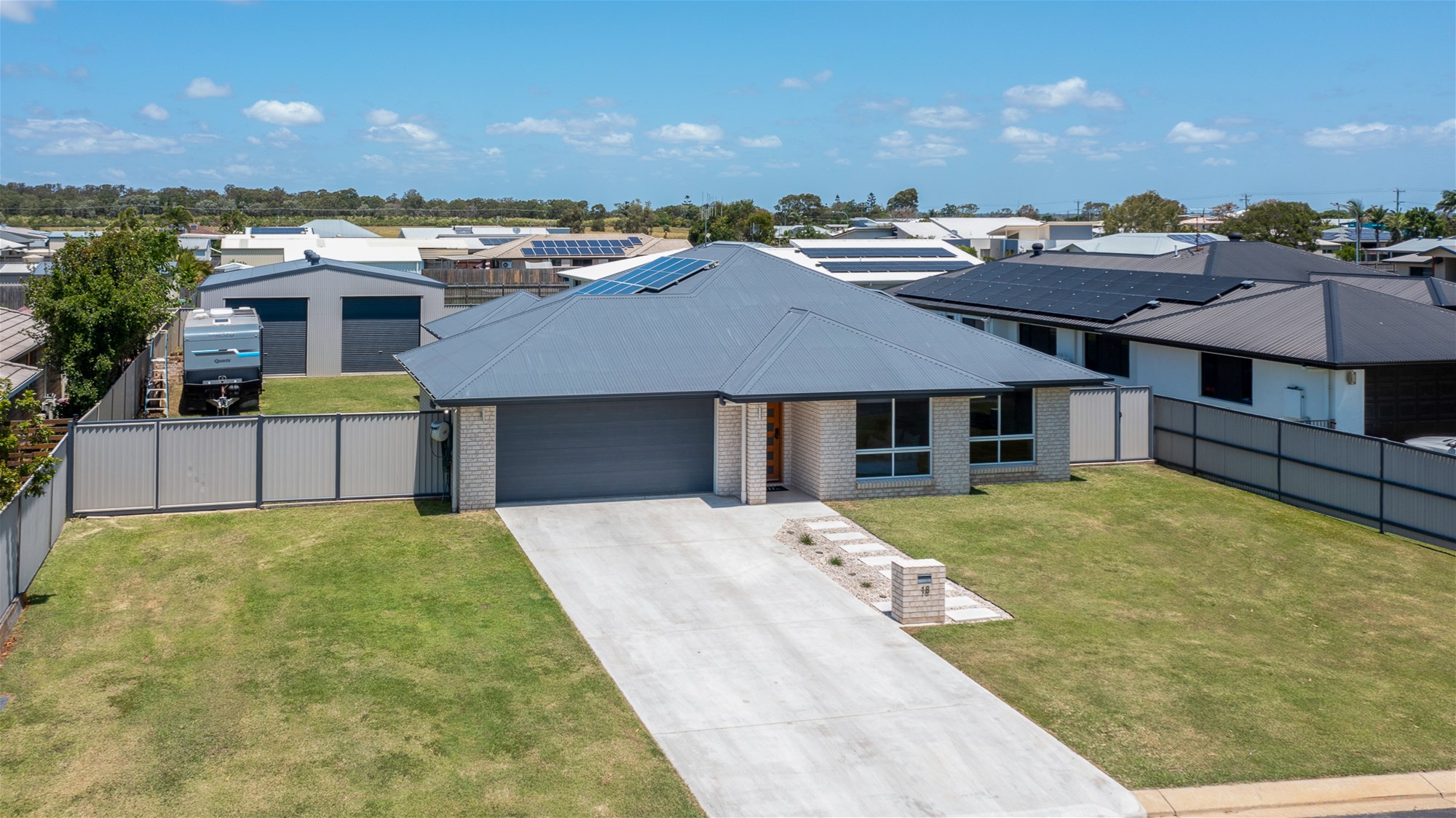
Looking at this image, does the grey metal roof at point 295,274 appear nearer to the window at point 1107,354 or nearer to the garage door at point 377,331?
the garage door at point 377,331

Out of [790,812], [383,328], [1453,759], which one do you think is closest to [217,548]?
[790,812]

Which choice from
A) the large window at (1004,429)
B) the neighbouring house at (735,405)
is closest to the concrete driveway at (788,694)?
the neighbouring house at (735,405)

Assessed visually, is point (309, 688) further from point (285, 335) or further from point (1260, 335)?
point (285, 335)

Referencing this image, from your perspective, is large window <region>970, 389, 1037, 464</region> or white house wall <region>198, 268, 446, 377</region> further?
white house wall <region>198, 268, 446, 377</region>

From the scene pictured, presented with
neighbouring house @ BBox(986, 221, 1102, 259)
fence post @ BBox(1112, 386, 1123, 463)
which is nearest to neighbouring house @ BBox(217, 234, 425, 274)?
fence post @ BBox(1112, 386, 1123, 463)

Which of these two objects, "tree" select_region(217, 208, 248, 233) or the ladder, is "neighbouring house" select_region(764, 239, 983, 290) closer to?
the ladder

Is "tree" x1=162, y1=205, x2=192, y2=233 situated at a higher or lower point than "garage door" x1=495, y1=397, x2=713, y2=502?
higher

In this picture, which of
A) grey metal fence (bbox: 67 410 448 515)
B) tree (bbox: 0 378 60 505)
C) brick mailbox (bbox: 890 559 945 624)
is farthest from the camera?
grey metal fence (bbox: 67 410 448 515)
